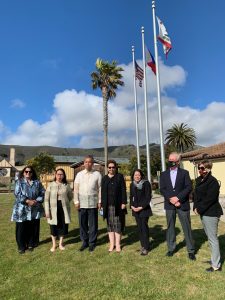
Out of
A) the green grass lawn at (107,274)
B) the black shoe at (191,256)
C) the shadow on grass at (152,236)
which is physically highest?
the shadow on grass at (152,236)

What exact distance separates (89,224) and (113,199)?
788 mm

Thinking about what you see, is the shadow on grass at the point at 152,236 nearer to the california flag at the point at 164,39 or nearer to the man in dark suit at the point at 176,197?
the man in dark suit at the point at 176,197

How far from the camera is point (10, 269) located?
6.11 m

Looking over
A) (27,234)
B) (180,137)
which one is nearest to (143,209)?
(27,234)

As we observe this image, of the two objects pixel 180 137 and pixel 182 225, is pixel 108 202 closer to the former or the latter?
pixel 182 225

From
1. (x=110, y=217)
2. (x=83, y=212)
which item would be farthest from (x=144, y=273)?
(x=83, y=212)

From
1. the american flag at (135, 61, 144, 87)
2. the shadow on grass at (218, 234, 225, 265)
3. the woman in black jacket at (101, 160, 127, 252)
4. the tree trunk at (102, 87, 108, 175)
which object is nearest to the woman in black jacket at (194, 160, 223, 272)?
the shadow on grass at (218, 234, 225, 265)

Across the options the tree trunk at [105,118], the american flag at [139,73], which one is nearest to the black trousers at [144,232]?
the american flag at [139,73]

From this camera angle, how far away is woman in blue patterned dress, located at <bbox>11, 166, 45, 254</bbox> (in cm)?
742

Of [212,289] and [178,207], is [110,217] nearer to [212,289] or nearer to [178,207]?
[178,207]

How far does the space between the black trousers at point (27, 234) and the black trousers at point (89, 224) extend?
1.18m

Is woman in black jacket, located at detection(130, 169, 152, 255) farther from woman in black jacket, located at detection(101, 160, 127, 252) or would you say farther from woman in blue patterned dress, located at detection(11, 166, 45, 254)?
woman in blue patterned dress, located at detection(11, 166, 45, 254)

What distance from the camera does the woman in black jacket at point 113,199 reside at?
705cm

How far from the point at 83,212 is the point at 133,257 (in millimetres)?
1439
